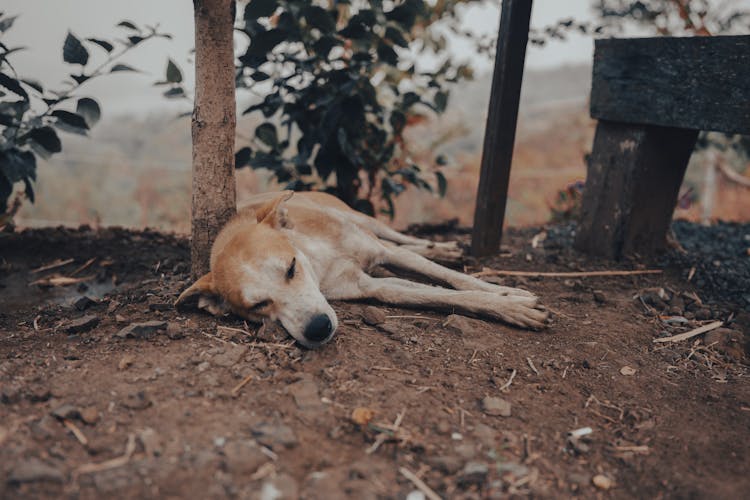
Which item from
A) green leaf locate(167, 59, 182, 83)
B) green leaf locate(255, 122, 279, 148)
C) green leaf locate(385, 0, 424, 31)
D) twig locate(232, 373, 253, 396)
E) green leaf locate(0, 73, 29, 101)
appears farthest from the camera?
green leaf locate(255, 122, 279, 148)

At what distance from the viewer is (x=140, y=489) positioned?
171 cm

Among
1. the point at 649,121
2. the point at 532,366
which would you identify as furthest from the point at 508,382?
the point at 649,121

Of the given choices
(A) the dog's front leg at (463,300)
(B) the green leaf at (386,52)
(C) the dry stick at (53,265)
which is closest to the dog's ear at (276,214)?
(A) the dog's front leg at (463,300)

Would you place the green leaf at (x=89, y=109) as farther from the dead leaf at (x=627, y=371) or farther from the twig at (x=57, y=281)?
the dead leaf at (x=627, y=371)

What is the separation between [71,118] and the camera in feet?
11.5

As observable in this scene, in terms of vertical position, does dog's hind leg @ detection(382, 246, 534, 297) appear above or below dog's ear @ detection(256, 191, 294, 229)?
below

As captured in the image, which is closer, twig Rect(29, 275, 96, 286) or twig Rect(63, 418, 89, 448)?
twig Rect(63, 418, 89, 448)

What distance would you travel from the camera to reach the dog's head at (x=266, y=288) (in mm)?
2678

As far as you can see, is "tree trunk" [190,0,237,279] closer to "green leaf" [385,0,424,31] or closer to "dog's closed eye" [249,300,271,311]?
"dog's closed eye" [249,300,271,311]

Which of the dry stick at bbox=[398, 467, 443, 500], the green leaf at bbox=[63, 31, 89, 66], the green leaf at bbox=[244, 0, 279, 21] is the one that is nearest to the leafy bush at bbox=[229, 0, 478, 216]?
the green leaf at bbox=[244, 0, 279, 21]

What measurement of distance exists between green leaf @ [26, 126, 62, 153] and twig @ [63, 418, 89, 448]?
2.21 m

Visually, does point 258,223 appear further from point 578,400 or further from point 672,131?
point 672,131

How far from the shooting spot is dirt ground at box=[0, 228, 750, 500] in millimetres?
1835

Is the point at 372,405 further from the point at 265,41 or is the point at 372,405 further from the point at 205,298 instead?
the point at 265,41
